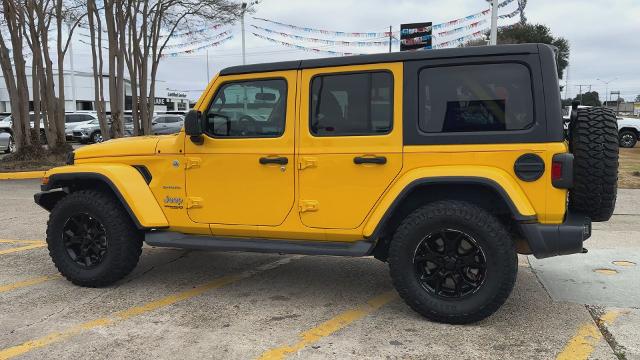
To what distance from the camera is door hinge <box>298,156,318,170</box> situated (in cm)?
401

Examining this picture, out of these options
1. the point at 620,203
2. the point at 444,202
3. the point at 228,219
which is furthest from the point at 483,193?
the point at 620,203

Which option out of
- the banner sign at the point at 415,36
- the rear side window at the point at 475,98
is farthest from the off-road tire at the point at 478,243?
the banner sign at the point at 415,36

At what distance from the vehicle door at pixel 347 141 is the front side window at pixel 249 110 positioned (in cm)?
22

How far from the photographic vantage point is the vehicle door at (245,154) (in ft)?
13.5

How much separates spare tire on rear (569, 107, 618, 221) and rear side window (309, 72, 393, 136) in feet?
4.26

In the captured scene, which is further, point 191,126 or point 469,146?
point 191,126

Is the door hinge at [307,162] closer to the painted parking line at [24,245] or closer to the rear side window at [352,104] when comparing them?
the rear side window at [352,104]

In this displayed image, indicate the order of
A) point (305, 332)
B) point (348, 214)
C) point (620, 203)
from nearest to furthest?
point (305, 332), point (348, 214), point (620, 203)

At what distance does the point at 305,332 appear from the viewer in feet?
12.2

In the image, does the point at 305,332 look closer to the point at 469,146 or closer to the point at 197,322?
the point at 197,322

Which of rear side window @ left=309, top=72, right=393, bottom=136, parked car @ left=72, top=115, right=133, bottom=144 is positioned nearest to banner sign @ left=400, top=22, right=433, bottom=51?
parked car @ left=72, top=115, right=133, bottom=144

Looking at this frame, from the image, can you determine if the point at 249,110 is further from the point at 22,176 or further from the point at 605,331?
the point at 22,176

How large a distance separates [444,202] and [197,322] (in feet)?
6.47

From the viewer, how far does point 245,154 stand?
4207mm
